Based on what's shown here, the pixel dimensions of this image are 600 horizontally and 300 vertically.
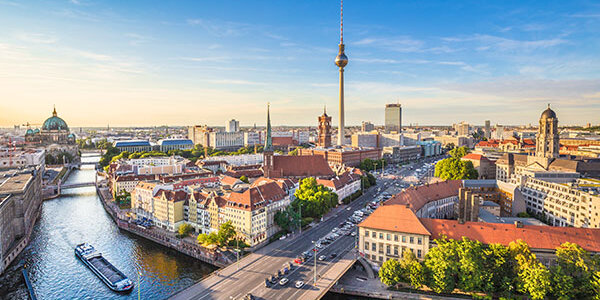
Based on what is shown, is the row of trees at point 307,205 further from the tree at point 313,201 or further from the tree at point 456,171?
the tree at point 456,171

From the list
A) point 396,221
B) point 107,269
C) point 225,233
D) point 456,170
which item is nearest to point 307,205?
point 225,233

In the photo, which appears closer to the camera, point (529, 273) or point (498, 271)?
point (529, 273)

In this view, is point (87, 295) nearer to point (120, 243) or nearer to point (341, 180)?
point (120, 243)

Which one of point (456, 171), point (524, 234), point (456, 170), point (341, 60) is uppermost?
point (341, 60)

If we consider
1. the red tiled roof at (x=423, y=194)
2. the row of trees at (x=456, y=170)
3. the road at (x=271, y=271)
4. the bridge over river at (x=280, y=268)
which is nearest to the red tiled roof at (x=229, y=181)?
the road at (x=271, y=271)

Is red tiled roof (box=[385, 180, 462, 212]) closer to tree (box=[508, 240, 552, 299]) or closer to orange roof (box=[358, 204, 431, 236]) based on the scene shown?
orange roof (box=[358, 204, 431, 236])

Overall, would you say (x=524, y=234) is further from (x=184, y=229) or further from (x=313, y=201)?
(x=184, y=229)
